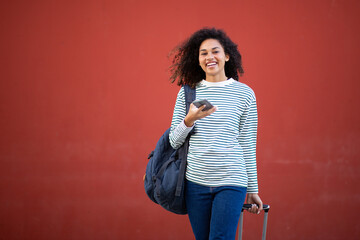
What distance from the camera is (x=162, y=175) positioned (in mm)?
1738

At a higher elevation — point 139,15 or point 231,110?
point 139,15

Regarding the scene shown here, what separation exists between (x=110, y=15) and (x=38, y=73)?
878 millimetres

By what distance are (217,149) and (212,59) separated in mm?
512

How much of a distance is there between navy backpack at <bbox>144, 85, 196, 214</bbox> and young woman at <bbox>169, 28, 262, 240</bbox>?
36mm

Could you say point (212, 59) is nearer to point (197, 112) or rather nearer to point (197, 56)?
point (197, 56)

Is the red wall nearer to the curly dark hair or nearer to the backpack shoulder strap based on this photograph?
the curly dark hair

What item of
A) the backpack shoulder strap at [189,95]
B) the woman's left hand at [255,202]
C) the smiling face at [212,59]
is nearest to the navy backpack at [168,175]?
the backpack shoulder strap at [189,95]

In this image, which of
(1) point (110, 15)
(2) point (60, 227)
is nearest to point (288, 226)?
(2) point (60, 227)

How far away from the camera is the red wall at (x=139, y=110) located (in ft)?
10.0

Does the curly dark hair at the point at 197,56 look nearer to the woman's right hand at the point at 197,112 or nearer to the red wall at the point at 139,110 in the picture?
the woman's right hand at the point at 197,112

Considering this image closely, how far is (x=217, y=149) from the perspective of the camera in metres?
1.64

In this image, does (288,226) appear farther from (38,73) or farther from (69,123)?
(38,73)

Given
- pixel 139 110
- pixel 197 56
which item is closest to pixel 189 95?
pixel 197 56

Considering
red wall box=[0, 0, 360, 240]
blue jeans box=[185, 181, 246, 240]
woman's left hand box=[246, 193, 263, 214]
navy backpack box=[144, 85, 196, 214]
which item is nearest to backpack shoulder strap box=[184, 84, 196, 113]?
navy backpack box=[144, 85, 196, 214]
